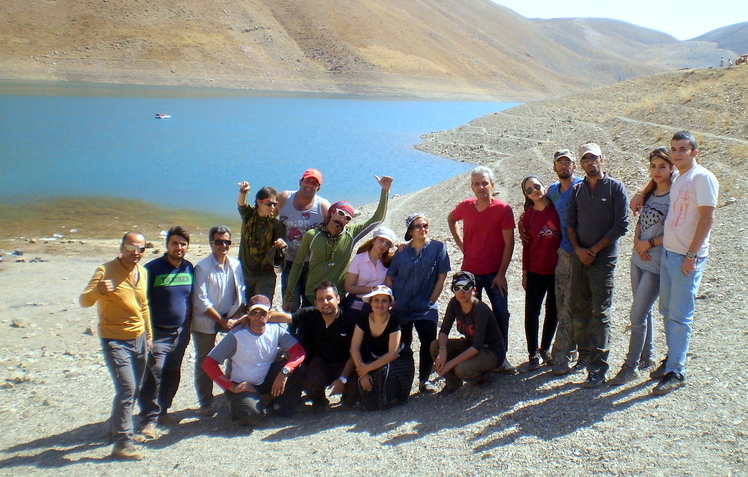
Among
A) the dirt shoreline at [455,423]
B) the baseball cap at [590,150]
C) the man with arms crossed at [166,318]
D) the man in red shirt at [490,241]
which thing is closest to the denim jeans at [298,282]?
the man with arms crossed at [166,318]

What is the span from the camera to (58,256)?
12.6 metres

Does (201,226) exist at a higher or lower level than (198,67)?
lower

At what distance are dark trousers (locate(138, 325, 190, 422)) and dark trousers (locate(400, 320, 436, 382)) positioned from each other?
193 centimetres

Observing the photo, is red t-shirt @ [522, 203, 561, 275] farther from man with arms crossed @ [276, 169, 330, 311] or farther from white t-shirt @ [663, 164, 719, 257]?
man with arms crossed @ [276, 169, 330, 311]

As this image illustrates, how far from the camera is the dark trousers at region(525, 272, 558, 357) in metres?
5.78

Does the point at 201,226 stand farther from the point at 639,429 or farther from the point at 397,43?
the point at 397,43

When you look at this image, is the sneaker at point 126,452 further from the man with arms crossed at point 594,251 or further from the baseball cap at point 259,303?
the man with arms crossed at point 594,251

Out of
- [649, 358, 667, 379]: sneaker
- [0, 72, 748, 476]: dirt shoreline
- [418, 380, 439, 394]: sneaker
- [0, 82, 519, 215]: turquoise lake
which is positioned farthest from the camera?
[0, 82, 519, 215]: turquoise lake

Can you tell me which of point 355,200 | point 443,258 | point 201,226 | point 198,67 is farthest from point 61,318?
point 198,67

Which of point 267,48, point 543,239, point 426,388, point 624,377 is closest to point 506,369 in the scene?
A: point 426,388

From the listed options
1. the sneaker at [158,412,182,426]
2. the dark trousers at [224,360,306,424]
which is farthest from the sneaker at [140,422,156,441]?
the dark trousers at [224,360,306,424]

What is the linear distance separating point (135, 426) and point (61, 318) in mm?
3921

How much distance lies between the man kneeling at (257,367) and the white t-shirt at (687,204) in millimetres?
3099

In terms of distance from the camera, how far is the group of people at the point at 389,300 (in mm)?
4961
